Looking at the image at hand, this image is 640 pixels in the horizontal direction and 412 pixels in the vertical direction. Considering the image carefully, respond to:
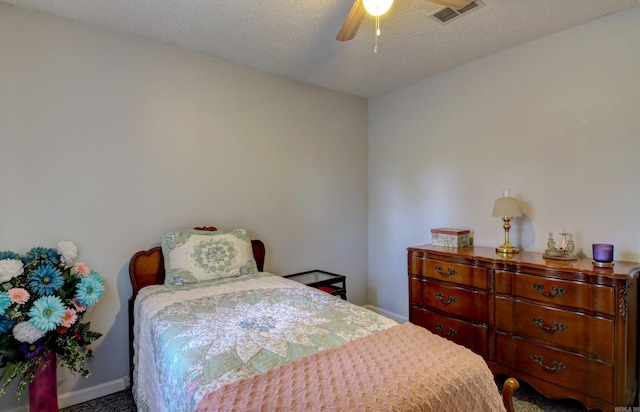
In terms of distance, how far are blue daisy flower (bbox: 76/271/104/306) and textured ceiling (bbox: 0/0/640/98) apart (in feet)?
5.56

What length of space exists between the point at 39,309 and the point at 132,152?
1.16 m

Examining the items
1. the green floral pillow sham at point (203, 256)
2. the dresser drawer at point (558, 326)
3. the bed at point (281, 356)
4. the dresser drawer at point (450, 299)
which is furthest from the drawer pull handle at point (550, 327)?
the green floral pillow sham at point (203, 256)

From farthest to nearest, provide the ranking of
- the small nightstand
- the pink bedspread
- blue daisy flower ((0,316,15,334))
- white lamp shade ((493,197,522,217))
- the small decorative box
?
the small nightstand
the small decorative box
white lamp shade ((493,197,522,217))
blue daisy flower ((0,316,15,334))
the pink bedspread

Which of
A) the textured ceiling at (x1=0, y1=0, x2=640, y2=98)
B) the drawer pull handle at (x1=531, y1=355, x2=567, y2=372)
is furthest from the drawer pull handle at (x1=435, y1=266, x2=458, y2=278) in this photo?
the textured ceiling at (x1=0, y1=0, x2=640, y2=98)

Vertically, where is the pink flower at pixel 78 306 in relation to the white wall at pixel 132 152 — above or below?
below

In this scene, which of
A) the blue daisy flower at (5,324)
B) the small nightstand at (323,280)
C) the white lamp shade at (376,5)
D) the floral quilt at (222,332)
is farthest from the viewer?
the small nightstand at (323,280)

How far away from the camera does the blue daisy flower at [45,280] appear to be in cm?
179

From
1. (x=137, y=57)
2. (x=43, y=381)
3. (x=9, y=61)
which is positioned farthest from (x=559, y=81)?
(x=43, y=381)

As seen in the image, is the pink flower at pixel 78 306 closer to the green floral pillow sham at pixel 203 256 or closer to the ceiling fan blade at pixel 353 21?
the green floral pillow sham at pixel 203 256

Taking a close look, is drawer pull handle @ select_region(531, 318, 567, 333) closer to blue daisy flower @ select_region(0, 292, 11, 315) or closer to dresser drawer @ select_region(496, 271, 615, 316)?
dresser drawer @ select_region(496, 271, 615, 316)

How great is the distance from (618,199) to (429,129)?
5.18 ft

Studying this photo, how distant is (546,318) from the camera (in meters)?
2.04

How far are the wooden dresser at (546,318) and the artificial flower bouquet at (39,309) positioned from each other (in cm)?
A: 246

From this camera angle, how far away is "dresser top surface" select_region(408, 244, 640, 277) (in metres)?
1.86
